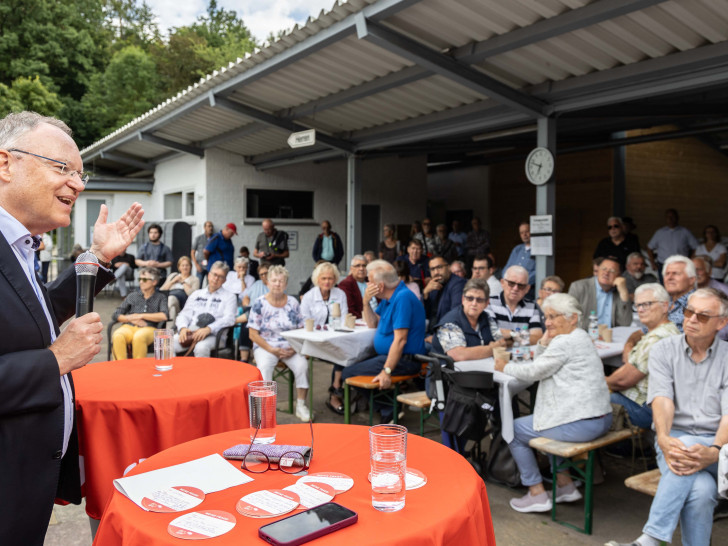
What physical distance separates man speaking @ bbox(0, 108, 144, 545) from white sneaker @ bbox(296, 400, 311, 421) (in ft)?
12.0

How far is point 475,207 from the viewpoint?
15617 millimetres

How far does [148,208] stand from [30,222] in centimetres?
1597

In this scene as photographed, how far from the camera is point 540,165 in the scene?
22.1 ft

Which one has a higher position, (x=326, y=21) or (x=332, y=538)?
(x=326, y=21)

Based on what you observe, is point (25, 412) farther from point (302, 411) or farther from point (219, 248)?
point (219, 248)

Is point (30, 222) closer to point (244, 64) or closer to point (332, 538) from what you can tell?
point (332, 538)

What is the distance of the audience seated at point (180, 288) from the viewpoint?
6.62m

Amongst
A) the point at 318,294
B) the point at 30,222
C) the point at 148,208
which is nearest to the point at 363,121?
the point at 318,294

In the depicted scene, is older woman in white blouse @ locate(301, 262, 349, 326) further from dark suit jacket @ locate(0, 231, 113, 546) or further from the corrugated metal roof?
dark suit jacket @ locate(0, 231, 113, 546)

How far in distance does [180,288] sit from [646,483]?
566 cm

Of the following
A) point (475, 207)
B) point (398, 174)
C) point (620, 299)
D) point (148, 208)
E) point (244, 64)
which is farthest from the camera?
point (148, 208)

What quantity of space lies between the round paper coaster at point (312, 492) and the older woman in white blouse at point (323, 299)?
429 centimetres

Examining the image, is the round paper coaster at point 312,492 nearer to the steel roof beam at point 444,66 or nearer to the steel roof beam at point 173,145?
the steel roof beam at point 444,66

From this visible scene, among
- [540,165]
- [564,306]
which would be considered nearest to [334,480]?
[564,306]
